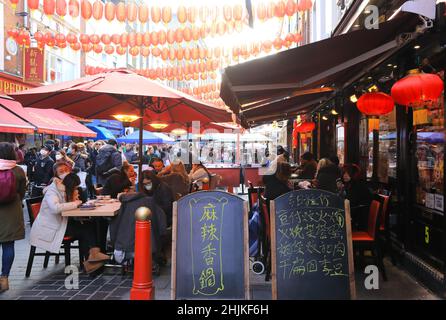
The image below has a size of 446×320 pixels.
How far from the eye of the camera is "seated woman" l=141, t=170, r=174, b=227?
252 inches

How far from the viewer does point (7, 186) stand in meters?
5.39

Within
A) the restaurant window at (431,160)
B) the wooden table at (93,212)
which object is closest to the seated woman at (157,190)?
the wooden table at (93,212)

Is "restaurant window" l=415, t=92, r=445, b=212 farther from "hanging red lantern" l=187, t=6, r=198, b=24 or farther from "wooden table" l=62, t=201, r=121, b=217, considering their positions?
"hanging red lantern" l=187, t=6, r=198, b=24

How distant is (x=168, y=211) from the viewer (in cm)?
700

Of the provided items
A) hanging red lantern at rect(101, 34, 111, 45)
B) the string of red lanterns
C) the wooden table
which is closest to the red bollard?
the wooden table

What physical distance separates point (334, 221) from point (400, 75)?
3.40m

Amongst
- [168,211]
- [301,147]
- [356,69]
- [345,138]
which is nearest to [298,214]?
[168,211]

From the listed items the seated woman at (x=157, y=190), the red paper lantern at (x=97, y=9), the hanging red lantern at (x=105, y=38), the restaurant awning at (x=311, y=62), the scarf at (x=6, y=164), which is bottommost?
the seated woman at (x=157, y=190)

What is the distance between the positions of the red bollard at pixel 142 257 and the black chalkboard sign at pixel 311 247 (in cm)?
131

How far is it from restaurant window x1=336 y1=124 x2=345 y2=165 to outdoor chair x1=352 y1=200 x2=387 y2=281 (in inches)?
236

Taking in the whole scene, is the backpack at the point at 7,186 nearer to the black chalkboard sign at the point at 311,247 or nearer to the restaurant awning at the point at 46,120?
the black chalkboard sign at the point at 311,247

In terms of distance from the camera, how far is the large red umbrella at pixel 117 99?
19.1 feet
